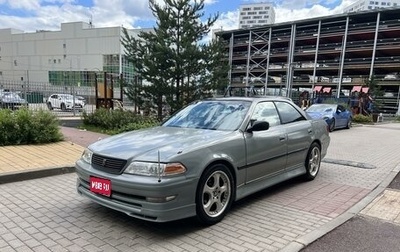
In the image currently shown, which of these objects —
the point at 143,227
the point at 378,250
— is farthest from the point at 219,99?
the point at 378,250

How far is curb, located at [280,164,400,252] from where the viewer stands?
349 cm

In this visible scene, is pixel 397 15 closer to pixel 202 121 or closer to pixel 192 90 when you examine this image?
pixel 192 90

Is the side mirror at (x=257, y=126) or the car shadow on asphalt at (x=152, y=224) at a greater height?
the side mirror at (x=257, y=126)

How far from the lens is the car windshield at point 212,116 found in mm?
4734

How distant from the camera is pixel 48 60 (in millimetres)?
76750

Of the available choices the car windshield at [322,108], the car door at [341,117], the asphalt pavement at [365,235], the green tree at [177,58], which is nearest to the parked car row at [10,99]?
the green tree at [177,58]

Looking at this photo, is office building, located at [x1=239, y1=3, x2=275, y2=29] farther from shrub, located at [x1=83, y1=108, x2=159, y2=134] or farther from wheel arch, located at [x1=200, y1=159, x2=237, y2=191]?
wheel arch, located at [x1=200, y1=159, x2=237, y2=191]

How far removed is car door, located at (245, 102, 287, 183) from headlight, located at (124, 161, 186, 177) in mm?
1263

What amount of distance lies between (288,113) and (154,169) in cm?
323

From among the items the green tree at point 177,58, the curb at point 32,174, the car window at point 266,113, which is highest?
the green tree at point 177,58

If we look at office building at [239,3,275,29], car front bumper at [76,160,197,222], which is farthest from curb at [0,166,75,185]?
office building at [239,3,275,29]

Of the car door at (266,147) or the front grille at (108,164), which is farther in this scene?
the car door at (266,147)

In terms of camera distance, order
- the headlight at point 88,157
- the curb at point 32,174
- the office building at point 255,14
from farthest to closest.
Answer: the office building at point 255,14, the curb at point 32,174, the headlight at point 88,157

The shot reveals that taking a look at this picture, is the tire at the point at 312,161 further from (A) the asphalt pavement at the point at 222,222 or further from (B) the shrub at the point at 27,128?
(B) the shrub at the point at 27,128
